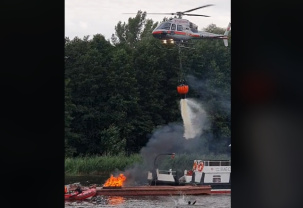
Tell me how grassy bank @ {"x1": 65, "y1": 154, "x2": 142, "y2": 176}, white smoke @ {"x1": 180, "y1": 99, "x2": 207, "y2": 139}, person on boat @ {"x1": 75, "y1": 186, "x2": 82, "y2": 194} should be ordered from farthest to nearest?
white smoke @ {"x1": 180, "y1": 99, "x2": 207, "y2": 139}
person on boat @ {"x1": 75, "y1": 186, "x2": 82, "y2": 194}
grassy bank @ {"x1": 65, "y1": 154, "x2": 142, "y2": 176}

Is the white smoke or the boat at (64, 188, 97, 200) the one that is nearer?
the boat at (64, 188, 97, 200)

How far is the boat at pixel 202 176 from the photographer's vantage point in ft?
36.6

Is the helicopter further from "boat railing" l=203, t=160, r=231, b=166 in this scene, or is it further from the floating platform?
the floating platform

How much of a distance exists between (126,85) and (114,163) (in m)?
1.32

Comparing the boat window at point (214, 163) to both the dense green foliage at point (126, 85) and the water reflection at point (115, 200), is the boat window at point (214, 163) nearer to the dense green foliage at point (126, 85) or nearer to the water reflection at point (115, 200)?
the dense green foliage at point (126, 85)

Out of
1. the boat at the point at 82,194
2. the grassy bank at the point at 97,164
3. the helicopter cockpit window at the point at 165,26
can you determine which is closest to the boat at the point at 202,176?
the grassy bank at the point at 97,164

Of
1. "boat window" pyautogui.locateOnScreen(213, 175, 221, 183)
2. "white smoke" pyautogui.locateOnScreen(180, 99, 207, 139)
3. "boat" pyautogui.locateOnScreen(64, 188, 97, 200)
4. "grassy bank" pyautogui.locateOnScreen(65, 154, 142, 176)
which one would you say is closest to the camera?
"grassy bank" pyautogui.locateOnScreen(65, 154, 142, 176)

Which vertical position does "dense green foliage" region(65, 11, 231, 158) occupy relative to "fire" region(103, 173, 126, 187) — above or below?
above

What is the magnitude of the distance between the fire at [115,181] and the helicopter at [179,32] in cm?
236

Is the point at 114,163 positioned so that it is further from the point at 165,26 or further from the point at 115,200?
the point at 165,26

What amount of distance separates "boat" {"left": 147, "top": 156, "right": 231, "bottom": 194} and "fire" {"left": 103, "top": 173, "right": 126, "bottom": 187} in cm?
47

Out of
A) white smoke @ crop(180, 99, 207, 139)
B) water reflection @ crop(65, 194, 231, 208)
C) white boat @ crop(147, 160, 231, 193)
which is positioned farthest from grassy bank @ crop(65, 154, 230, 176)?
water reflection @ crop(65, 194, 231, 208)

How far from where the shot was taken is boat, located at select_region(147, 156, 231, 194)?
11156mm
